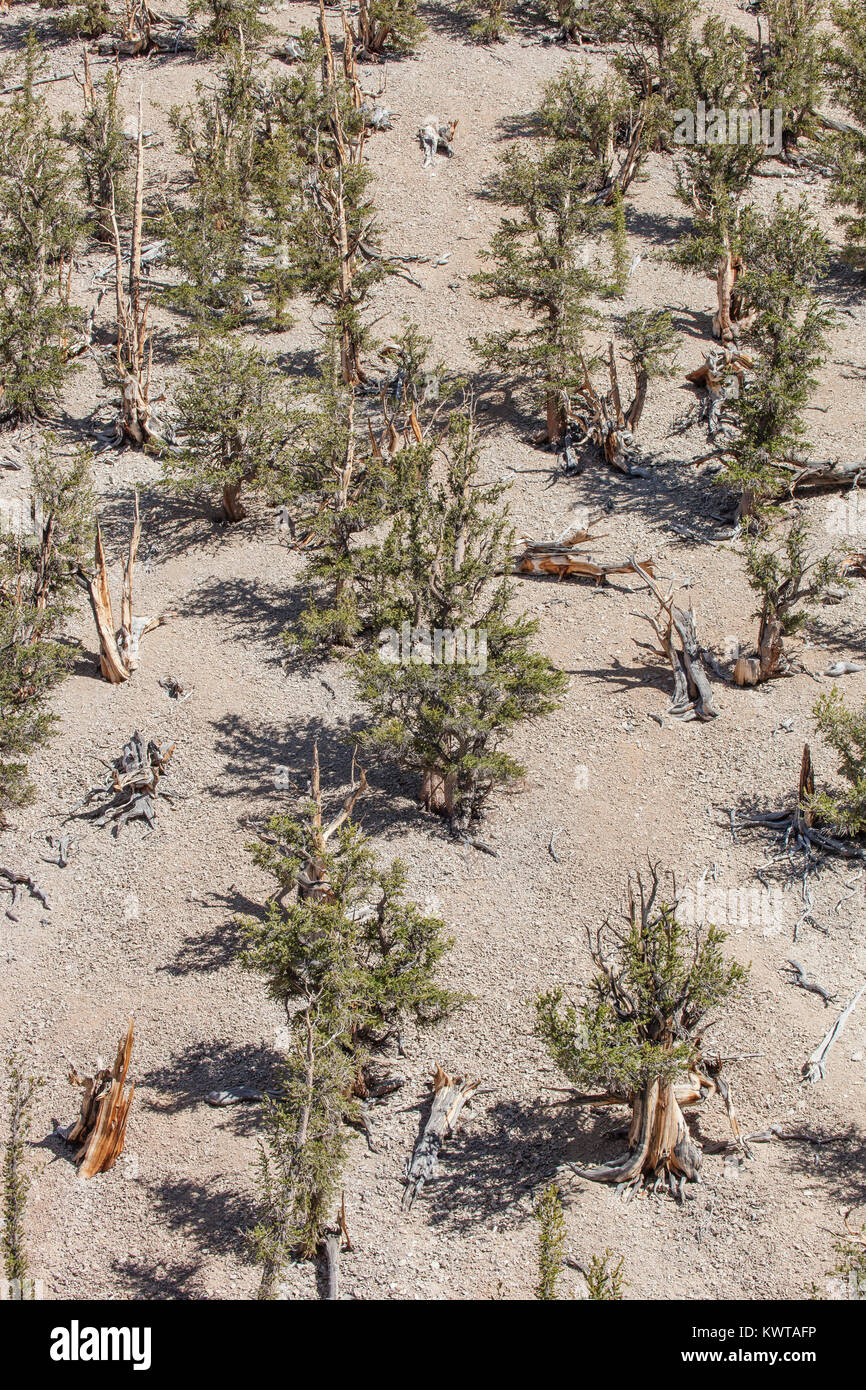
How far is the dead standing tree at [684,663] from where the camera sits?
763 inches

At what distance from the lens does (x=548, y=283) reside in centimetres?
2559

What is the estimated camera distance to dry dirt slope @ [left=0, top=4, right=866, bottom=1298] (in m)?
12.7

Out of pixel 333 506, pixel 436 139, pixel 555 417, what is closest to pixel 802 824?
pixel 333 506

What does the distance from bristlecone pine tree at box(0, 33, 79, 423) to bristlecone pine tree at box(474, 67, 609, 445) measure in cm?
840

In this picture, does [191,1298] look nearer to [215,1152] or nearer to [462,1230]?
[215,1152]

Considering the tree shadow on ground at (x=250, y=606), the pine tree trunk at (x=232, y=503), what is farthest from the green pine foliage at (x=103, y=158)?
the tree shadow on ground at (x=250, y=606)

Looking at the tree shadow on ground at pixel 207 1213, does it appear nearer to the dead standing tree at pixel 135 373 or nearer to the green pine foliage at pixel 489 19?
the dead standing tree at pixel 135 373

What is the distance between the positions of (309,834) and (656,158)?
26.3 m

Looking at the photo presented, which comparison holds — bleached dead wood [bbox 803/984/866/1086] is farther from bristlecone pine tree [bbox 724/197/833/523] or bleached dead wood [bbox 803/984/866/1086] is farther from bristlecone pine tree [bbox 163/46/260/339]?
bristlecone pine tree [bbox 163/46/260/339]

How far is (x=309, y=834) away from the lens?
1489 cm

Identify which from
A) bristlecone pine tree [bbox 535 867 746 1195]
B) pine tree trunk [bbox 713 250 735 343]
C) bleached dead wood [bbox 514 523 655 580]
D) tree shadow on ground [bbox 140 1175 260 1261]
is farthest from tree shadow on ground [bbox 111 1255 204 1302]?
pine tree trunk [bbox 713 250 735 343]

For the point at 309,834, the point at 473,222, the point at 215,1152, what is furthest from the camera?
the point at 473,222

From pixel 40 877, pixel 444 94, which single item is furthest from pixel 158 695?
pixel 444 94

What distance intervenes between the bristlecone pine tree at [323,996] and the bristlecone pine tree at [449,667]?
2301 mm
